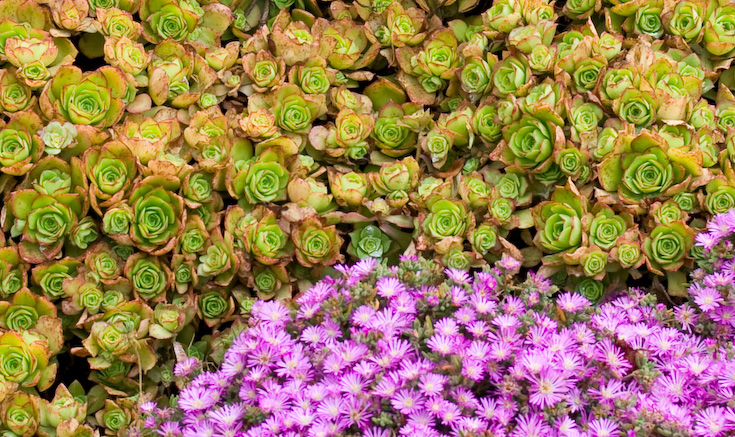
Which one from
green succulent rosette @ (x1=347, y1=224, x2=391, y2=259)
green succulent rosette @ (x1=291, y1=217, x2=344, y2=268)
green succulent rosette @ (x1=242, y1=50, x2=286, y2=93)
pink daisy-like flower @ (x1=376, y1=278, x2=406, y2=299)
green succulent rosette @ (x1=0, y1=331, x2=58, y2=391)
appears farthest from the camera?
green succulent rosette @ (x1=242, y1=50, x2=286, y2=93)

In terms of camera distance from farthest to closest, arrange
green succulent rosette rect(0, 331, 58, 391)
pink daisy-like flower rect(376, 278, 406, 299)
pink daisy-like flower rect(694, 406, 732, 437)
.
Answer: green succulent rosette rect(0, 331, 58, 391)
pink daisy-like flower rect(376, 278, 406, 299)
pink daisy-like flower rect(694, 406, 732, 437)

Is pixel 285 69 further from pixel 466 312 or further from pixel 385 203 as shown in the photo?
pixel 466 312

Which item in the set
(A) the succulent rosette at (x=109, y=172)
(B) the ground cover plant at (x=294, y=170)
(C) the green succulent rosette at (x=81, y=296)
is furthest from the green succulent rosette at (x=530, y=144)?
(C) the green succulent rosette at (x=81, y=296)

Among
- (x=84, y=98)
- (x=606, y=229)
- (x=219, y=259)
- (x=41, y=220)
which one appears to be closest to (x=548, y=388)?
(x=606, y=229)

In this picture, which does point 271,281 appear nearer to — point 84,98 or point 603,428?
point 84,98

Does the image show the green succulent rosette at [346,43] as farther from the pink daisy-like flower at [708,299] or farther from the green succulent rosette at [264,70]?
the pink daisy-like flower at [708,299]

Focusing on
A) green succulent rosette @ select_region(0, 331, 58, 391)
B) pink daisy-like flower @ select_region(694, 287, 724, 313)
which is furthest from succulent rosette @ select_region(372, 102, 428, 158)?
green succulent rosette @ select_region(0, 331, 58, 391)

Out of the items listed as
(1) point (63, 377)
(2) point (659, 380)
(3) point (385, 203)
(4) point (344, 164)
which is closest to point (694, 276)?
(2) point (659, 380)

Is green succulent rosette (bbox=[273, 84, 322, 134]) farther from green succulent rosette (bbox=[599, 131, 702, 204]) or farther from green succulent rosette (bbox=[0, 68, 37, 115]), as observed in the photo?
green succulent rosette (bbox=[599, 131, 702, 204])
